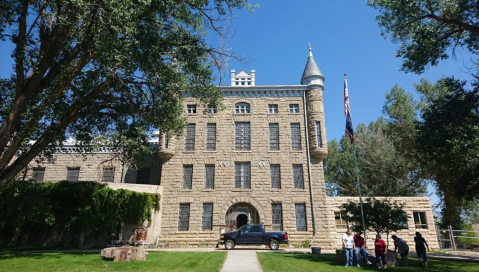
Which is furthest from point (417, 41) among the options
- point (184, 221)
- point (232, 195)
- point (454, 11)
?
point (184, 221)

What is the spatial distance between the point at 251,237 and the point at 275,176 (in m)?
6.44

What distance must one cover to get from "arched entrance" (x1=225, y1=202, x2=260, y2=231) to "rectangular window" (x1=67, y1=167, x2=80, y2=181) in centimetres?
1388

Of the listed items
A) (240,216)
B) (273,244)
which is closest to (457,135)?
(273,244)

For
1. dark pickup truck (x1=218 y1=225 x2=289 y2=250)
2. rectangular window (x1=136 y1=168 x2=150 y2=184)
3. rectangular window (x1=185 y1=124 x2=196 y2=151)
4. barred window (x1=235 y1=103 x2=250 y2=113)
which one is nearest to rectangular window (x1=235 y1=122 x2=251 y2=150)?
barred window (x1=235 y1=103 x2=250 y2=113)

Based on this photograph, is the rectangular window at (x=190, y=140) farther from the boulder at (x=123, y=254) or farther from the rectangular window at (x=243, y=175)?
the boulder at (x=123, y=254)

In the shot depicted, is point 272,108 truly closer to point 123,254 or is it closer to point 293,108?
point 293,108

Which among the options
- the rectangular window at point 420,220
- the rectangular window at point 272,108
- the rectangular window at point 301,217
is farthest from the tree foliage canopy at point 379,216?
the rectangular window at point 272,108

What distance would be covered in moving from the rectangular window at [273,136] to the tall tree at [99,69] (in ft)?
36.3

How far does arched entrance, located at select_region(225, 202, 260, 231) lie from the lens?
22922mm

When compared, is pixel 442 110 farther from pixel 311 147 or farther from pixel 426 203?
pixel 426 203

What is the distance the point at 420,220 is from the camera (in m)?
22.9

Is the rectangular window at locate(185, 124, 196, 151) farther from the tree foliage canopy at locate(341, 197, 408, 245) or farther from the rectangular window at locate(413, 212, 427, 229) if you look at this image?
the rectangular window at locate(413, 212, 427, 229)

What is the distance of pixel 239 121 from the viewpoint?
1003 inches

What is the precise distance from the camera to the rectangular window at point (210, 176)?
23.8 m
